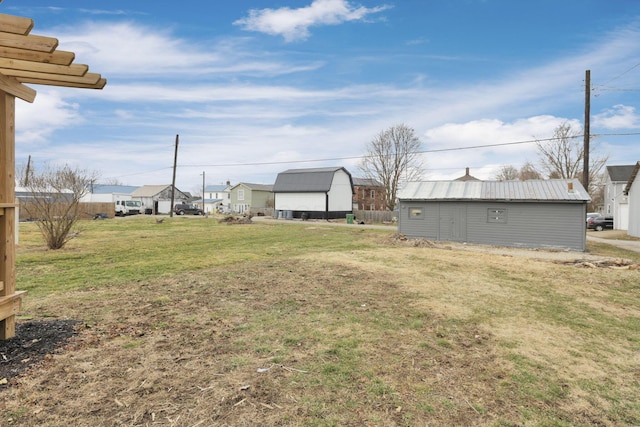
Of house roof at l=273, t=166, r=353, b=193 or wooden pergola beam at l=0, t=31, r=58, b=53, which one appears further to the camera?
house roof at l=273, t=166, r=353, b=193

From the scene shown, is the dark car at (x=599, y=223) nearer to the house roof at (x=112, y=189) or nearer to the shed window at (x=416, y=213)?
the shed window at (x=416, y=213)

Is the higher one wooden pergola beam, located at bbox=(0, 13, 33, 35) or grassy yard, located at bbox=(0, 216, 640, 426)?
wooden pergola beam, located at bbox=(0, 13, 33, 35)

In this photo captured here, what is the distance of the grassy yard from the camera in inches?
114

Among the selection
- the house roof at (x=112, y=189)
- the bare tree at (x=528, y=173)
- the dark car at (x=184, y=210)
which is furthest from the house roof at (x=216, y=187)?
the bare tree at (x=528, y=173)

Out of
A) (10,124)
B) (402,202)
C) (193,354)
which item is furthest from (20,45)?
(402,202)

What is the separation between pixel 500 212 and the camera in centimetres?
1792

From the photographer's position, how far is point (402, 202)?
20.6 m

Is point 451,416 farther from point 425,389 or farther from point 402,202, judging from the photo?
point 402,202

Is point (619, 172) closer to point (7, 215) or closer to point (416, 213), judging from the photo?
point (416, 213)

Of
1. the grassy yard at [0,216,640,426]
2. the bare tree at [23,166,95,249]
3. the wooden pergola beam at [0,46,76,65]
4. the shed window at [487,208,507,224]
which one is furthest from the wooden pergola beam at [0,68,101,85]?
the shed window at [487,208,507,224]

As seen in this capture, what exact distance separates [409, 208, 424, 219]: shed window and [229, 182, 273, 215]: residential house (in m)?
36.1

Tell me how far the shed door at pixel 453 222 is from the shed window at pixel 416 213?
1156 mm

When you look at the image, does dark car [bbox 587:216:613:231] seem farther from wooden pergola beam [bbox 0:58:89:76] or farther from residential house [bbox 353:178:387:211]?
wooden pergola beam [bbox 0:58:89:76]

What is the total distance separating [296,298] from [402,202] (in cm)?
1520
